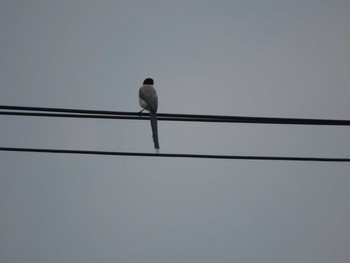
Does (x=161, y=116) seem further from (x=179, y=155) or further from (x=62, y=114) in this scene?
(x=62, y=114)

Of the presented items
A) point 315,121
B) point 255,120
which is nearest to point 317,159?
point 315,121

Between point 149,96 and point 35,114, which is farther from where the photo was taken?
point 149,96

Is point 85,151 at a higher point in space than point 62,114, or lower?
lower

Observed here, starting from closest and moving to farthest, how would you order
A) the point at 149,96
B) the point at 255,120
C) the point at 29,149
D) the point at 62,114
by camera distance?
the point at 255,120 < the point at 62,114 < the point at 29,149 < the point at 149,96

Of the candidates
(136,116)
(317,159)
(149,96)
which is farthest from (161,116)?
(149,96)

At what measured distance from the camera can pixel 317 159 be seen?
550 cm

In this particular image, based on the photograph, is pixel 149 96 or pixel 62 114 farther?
→ pixel 149 96

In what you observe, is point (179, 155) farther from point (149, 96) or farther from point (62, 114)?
point (149, 96)

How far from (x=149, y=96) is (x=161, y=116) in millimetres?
3262

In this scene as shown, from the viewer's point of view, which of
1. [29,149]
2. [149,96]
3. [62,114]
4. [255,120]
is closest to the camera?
[255,120]

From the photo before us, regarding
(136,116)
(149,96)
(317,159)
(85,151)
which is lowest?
(317,159)

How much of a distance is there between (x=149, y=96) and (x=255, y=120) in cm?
375

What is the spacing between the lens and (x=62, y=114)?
5.33 meters

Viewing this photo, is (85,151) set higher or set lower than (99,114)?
lower
